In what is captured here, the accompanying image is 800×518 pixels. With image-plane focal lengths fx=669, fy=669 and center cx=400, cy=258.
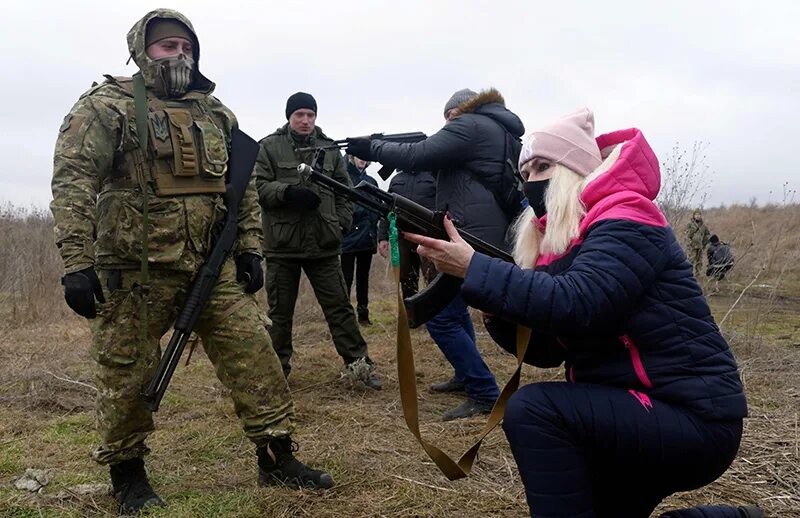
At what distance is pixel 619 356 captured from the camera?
2021mm

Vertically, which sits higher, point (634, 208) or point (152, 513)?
point (634, 208)

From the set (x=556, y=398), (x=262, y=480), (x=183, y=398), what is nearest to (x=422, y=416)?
(x=262, y=480)

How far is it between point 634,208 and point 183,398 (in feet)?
12.4

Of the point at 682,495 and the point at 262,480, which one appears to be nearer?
the point at 682,495

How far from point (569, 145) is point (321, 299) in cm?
321

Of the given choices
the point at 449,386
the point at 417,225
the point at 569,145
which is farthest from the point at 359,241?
the point at 569,145

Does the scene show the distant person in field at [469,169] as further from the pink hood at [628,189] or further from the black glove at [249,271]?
the pink hood at [628,189]

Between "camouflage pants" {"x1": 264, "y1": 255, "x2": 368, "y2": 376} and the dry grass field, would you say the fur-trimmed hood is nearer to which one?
"camouflage pants" {"x1": 264, "y1": 255, "x2": 368, "y2": 376}

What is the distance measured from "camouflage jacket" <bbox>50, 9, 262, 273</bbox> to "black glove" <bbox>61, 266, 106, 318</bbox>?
0.15 ft

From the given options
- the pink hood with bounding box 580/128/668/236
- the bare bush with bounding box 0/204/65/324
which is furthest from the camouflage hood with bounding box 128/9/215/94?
the bare bush with bounding box 0/204/65/324

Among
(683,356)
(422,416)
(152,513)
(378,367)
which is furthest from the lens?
(378,367)

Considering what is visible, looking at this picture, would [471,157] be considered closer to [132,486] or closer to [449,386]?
[449,386]

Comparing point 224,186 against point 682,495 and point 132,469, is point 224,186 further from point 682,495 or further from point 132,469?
point 682,495

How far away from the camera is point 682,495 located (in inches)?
114
